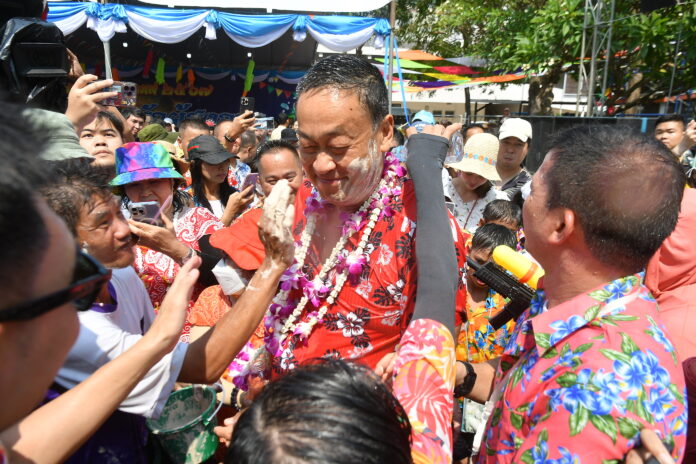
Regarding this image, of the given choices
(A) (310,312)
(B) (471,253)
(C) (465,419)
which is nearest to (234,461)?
(A) (310,312)

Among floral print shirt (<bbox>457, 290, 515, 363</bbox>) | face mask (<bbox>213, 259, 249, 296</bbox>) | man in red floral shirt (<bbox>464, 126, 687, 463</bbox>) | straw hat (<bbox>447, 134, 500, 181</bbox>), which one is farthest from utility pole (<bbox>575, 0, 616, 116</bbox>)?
face mask (<bbox>213, 259, 249, 296</bbox>)

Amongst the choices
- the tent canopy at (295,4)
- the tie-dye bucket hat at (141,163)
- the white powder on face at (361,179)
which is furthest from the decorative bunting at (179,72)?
the white powder on face at (361,179)

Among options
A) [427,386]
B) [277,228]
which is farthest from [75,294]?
[427,386]

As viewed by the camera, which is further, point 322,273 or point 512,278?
point 512,278

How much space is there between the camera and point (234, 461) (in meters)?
0.88

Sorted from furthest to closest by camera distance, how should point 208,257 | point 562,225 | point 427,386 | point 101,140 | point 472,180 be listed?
point 472,180, point 101,140, point 208,257, point 562,225, point 427,386

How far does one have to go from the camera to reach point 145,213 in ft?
7.59

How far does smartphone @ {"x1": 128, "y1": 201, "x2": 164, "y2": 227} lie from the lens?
2292 mm

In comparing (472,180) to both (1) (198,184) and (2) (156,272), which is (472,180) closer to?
(1) (198,184)

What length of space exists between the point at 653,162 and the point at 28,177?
144cm

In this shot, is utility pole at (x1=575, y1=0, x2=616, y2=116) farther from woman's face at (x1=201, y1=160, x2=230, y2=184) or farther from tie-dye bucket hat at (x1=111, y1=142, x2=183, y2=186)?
tie-dye bucket hat at (x1=111, y1=142, x2=183, y2=186)

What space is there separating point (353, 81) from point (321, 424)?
1139 millimetres

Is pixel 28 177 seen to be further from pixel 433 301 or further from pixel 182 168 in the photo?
pixel 182 168

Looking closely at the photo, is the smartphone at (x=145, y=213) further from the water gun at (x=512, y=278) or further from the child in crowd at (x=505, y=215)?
the child in crowd at (x=505, y=215)
